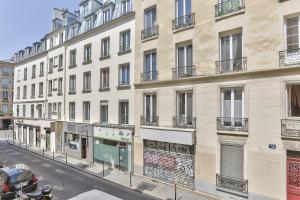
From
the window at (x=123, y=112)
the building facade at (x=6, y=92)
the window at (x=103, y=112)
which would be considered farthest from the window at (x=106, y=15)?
the building facade at (x=6, y=92)

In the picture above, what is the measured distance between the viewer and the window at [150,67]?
1736cm

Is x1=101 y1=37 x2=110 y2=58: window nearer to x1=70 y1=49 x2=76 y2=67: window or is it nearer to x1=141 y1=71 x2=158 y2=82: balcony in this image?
x1=141 y1=71 x2=158 y2=82: balcony

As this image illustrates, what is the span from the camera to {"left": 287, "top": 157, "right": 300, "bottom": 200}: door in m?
10.9

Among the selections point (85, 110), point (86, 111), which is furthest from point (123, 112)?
point (85, 110)

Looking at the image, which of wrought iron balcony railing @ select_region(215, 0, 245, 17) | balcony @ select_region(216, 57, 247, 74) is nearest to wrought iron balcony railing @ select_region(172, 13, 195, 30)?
wrought iron balcony railing @ select_region(215, 0, 245, 17)

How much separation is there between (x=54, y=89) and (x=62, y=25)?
8.28m

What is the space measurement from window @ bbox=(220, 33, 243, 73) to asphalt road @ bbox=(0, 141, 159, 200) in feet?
28.9

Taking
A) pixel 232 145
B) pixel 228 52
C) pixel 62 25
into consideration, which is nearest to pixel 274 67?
pixel 228 52

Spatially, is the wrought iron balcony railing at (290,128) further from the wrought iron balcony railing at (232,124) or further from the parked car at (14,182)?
the parked car at (14,182)

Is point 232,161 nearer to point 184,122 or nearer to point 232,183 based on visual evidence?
point 232,183

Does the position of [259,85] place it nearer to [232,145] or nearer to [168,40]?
[232,145]

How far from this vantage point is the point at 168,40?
16.3 m

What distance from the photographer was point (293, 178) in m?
11.0

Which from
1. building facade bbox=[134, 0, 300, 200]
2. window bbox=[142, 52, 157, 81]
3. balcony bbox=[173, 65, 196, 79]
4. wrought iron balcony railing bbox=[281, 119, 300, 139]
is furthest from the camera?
window bbox=[142, 52, 157, 81]
